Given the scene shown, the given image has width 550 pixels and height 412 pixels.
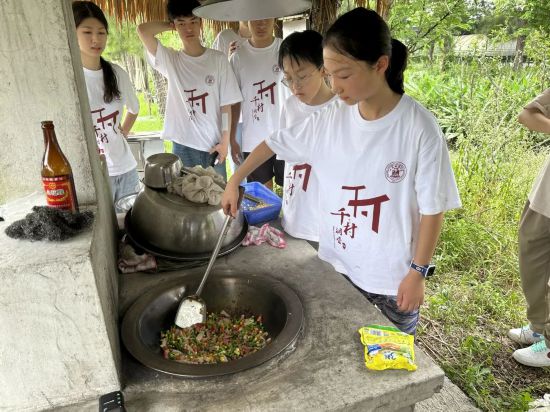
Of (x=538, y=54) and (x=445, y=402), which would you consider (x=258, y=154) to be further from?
(x=538, y=54)

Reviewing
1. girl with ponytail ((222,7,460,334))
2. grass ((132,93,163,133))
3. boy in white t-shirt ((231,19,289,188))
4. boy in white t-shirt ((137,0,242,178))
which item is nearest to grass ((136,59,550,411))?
girl with ponytail ((222,7,460,334))

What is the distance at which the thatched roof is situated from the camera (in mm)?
3316

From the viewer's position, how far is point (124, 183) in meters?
3.22

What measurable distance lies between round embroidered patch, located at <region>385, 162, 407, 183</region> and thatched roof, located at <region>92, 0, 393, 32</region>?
2.19 metres

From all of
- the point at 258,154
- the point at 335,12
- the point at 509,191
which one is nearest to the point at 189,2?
the point at 335,12

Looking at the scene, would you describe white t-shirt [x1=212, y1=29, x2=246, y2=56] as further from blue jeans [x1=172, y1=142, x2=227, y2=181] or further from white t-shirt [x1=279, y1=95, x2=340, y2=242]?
white t-shirt [x1=279, y1=95, x2=340, y2=242]

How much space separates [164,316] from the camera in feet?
5.49

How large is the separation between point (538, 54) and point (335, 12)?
3.41 metres

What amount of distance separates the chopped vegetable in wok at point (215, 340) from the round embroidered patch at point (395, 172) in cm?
80

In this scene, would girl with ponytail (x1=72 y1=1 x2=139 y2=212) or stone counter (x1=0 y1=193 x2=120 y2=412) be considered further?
girl with ponytail (x1=72 y1=1 x2=139 y2=212)

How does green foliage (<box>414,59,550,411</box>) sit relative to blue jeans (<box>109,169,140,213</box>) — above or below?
below

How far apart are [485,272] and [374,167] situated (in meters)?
2.50

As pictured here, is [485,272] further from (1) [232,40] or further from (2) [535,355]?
(1) [232,40]

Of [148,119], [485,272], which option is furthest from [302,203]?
[148,119]
